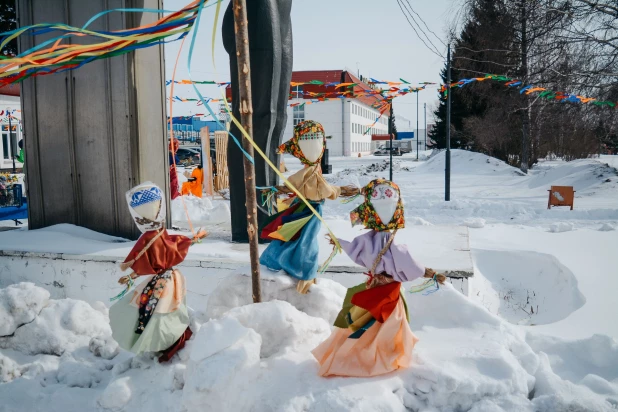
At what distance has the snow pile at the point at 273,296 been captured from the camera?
155 inches

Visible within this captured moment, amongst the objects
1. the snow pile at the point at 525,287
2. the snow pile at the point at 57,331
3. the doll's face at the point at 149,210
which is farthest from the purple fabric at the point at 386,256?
the snow pile at the point at 57,331

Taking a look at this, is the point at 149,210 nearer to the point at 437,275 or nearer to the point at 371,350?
the point at 371,350

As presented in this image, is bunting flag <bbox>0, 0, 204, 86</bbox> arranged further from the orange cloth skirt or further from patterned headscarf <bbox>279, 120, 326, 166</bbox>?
the orange cloth skirt

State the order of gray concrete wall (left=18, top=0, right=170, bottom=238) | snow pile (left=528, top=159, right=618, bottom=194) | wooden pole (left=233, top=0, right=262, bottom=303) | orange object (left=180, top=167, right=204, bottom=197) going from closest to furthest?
wooden pole (left=233, top=0, right=262, bottom=303) < gray concrete wall (left=18, top=0, right=170, bottom=238) < orange object (left=180, top=167, right=204, bottom=197) < snow pile (left=528, top=159, right=618, bottom=194)

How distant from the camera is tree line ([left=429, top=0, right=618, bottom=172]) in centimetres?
1459

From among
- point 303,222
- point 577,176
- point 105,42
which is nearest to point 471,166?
point 577,176

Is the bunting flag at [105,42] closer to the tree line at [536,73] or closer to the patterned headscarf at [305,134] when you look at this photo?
the patterned headscarf at [305,134]

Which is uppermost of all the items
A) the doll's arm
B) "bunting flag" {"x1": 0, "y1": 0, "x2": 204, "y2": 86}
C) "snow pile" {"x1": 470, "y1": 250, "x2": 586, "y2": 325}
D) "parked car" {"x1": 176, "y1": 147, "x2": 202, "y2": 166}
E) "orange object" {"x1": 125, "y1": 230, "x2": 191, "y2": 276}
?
"bunting flag" {"x1": 0, "y1": 0, "x2": 204, "y2": 86}

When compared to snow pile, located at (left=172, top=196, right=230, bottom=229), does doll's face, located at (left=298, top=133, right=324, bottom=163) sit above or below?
above

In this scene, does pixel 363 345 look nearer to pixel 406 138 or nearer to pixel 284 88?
pixel 284 88

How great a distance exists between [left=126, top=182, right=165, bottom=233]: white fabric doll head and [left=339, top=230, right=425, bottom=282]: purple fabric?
1.34 metres

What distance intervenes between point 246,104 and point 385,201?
1.14 meters

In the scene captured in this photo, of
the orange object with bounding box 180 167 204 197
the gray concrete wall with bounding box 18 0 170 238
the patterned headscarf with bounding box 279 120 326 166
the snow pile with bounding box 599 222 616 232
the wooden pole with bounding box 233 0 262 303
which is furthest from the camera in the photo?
the orange object with bounding box 180 167 204 197

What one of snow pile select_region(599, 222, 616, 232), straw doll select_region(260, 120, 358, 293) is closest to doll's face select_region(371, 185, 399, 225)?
straw doll select_region(260, 120, 358, 293)
